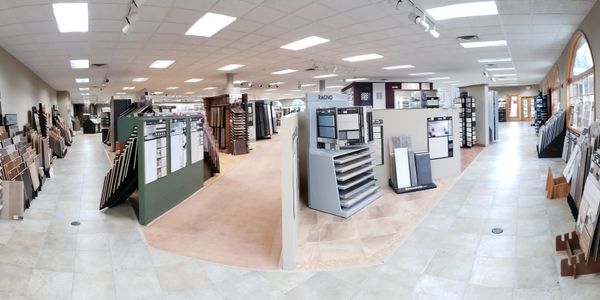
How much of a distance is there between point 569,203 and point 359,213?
2.55m

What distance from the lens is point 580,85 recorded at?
7.48 meters

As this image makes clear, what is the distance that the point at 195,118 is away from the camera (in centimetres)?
592

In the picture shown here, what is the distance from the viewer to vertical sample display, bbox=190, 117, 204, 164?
18.7ft

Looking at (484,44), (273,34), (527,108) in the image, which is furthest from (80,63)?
(527,108)

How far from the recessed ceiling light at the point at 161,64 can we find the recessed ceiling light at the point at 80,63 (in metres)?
1.60

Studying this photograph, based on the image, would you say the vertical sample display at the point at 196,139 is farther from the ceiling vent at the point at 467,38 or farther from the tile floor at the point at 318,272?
the ceiling vent at the point at 467,38

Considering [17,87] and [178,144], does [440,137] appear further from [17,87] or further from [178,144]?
[17,87]

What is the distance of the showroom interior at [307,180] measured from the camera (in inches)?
107

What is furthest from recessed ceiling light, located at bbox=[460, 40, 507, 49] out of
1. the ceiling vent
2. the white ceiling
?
the ceiling vent

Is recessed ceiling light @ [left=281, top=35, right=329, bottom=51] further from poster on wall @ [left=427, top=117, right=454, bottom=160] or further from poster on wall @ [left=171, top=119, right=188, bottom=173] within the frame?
poster on wall @ [left=171, top=119, right=188, bottom=173]

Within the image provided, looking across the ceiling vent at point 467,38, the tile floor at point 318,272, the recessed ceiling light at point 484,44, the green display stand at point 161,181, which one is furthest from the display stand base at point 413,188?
the recessed ceiling light at point 484,44

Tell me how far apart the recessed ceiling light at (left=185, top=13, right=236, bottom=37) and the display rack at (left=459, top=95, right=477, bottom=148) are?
878 cm

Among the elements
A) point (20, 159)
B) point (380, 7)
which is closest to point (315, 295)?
point (380, 7)

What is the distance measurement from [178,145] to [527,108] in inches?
1132
